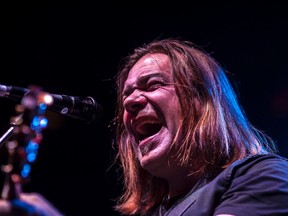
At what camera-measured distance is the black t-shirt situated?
4.71 ft

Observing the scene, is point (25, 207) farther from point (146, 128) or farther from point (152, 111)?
point (146, 128)

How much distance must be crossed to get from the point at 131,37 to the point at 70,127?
1.01 m

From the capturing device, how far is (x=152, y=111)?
89.0 inches

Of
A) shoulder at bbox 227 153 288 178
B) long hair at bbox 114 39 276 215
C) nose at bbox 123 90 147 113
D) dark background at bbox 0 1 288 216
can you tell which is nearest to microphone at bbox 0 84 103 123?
nose at bbox 123 90 147 113

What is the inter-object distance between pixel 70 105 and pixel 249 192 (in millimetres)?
842

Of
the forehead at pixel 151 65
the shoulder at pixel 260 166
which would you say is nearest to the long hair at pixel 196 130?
the forehead at pixel 151 65

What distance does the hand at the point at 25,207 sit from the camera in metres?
0.68

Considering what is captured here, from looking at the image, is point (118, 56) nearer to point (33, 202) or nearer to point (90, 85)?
point (90, 85)

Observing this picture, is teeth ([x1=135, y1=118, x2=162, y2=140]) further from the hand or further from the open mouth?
the hand

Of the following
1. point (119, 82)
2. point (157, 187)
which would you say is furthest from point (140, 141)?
point (119, 82)

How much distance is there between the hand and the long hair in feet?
4.50

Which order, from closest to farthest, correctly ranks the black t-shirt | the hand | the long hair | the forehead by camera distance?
1. the hand
2. the black t-shirt
3. the long hair
4. the forehead

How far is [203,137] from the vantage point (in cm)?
209

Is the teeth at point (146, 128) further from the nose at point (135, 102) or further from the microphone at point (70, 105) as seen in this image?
the microphone at point (70, 105)
